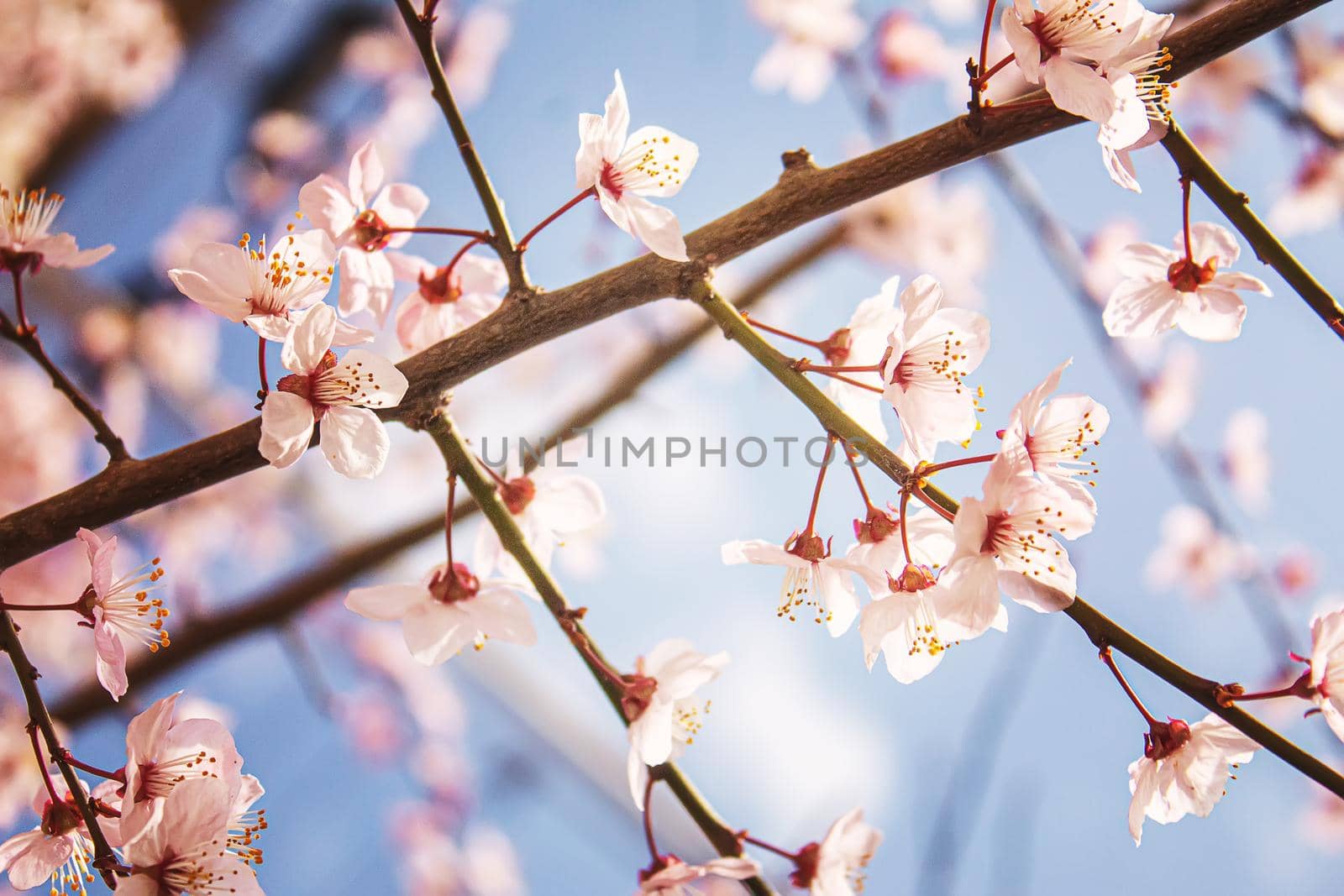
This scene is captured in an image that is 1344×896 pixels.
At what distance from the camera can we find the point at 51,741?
600 mm

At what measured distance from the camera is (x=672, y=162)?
2.45ft

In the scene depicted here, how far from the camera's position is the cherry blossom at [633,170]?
669mm

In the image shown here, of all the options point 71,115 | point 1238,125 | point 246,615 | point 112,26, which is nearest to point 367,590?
point 246,615

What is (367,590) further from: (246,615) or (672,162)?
(246,615)

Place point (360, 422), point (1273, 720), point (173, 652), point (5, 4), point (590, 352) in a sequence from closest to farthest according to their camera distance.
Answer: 1. point (360, 422)
2. point (173, 652)
3. point (5, 4)
4. point (1273, 720)
5. point (590, 352)

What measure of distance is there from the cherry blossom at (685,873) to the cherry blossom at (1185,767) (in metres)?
0.35

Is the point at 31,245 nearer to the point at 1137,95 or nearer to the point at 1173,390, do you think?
the point at 1137,95

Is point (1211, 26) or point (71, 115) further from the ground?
point (71, 115)

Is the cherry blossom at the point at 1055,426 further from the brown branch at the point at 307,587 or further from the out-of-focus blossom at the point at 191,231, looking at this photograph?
the out-of-focus blossom at the point at 191,231

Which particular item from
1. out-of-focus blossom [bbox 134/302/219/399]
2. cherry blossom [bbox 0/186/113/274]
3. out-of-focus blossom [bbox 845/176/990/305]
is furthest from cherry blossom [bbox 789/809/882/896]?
out-of-focus blossom [bbox 134/302/219/399]

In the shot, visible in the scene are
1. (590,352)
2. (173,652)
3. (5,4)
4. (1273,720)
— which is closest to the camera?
(173,652)

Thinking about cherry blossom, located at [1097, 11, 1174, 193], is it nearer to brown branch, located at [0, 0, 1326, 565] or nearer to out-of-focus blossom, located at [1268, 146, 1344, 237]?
brown branch, located at [0, 0, 1326, 565]

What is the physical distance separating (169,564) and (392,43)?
212 centimetres

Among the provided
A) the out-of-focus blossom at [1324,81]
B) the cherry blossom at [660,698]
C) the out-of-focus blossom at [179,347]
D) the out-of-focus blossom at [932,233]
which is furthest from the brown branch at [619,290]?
the out-of-focus blossom at [179,347]
